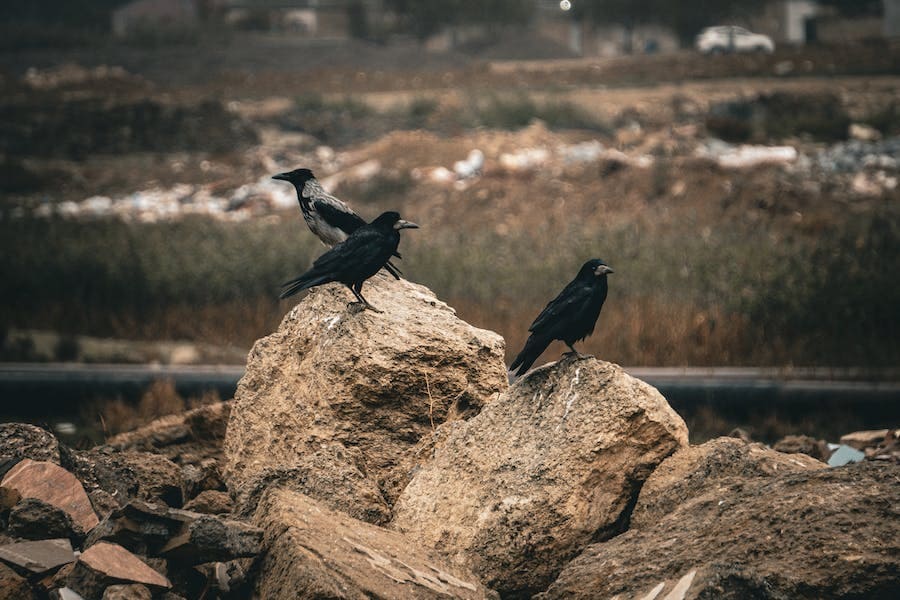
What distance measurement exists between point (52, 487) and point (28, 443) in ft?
1.73

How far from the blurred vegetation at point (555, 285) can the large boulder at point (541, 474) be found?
7.29 m

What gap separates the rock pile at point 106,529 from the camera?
632 cm

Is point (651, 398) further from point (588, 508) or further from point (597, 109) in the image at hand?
point (597, 109)

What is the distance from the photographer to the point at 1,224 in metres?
26.2

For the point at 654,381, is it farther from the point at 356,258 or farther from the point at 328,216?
the point at 356,258

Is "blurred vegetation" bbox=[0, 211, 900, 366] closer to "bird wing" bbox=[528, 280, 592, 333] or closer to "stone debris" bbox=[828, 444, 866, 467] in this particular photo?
"stone debris" bbox=[828, 444, 866, 467]

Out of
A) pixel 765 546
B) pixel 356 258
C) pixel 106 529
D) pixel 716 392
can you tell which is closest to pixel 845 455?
pixel 716 392

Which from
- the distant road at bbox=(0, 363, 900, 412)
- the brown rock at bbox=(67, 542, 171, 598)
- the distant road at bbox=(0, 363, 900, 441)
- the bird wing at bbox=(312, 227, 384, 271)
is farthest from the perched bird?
the distant road at bbox=(0, 363, 900, 412)

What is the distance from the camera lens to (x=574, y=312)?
22.7 feet

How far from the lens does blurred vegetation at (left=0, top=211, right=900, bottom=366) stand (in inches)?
593

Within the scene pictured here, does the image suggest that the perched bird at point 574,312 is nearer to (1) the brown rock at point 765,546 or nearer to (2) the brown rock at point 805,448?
(1) the brown rock at point 765,546

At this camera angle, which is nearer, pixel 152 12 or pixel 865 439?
pixel 865 439

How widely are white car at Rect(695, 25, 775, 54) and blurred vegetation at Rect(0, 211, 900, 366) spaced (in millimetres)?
36518

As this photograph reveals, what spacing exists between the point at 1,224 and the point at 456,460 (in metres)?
20.8
